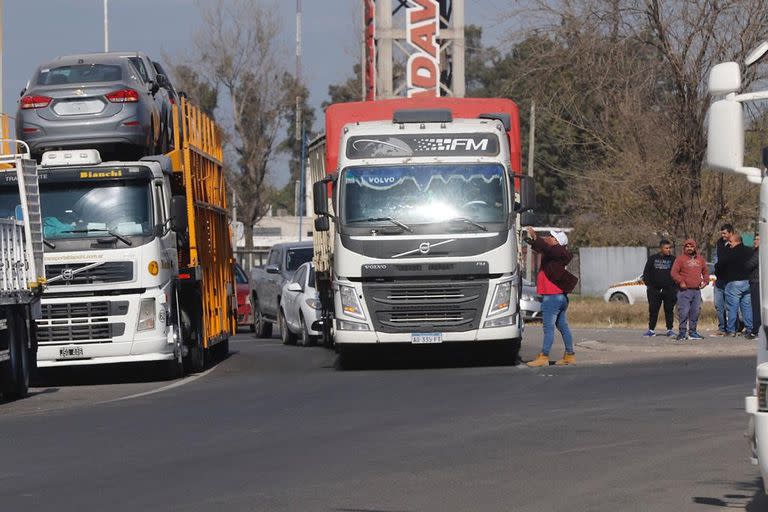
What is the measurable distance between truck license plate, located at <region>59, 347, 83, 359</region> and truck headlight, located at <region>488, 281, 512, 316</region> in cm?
515

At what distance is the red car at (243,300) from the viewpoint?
117 feet

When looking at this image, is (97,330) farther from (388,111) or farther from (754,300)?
(754,300)

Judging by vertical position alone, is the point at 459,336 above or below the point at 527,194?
below

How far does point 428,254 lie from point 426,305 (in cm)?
67

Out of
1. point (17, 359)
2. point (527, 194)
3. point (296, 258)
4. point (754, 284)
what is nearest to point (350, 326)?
point (527, 194)

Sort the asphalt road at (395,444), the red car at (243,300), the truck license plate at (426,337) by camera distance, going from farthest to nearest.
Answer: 1. the red car at (243,300)
2. the truck license plate at (426,337)
3. the asphalt road at (395,444)

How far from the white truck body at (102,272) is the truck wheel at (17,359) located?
138 centimetres

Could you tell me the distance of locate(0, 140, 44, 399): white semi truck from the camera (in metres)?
17.1

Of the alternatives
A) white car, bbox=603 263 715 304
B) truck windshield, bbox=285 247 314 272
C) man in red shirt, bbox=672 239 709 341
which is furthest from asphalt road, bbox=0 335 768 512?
white car, bbox=603 263 715 304

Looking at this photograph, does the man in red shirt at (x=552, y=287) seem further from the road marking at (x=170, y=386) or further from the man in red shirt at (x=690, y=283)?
the man in red shirt at (x=690, y=283)

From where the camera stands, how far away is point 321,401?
50.9ft

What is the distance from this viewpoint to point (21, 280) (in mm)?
17484

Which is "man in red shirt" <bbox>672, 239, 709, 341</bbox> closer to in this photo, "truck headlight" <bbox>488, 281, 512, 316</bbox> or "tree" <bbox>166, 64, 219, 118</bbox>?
"truck headlight" <bbox>488, 281, 512, 316</bbox>

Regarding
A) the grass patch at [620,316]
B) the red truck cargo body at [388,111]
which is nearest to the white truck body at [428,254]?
the red truck cargo body at [388,111]
